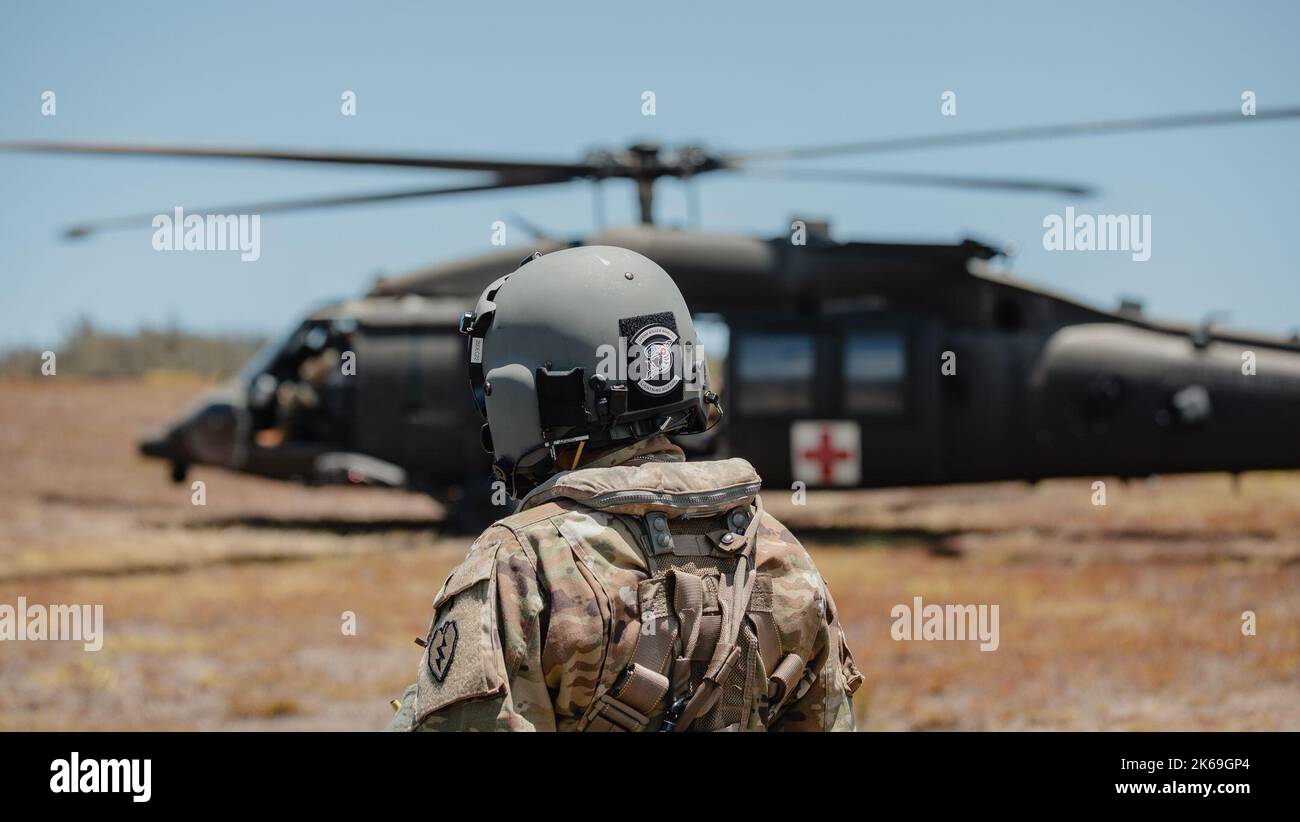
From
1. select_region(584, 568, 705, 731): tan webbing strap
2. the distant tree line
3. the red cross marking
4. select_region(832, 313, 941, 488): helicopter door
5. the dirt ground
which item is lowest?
the dirt ground

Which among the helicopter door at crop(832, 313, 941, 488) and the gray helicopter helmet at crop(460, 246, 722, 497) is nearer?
the gray helicopter helmet at crop(460, 246, 722, 497)

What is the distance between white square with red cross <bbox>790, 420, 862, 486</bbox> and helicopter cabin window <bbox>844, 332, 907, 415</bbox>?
0.30 metres

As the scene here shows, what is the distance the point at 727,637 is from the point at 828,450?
881 cm

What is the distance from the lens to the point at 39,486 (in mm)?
16906

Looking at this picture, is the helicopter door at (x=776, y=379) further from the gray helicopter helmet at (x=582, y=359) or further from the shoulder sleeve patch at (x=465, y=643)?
the shoulder sleeve patch at (x=465, y=643)

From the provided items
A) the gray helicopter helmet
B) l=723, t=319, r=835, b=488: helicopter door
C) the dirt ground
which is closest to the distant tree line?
the dirt ground

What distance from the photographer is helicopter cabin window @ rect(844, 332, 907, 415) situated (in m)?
10.4

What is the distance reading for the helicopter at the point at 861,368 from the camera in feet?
32.4

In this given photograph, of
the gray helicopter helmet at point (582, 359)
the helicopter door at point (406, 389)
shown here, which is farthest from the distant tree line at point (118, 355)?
the gray helicopter helmet at point (582, 359)

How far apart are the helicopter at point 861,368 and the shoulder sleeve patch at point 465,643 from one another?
7.63 meters

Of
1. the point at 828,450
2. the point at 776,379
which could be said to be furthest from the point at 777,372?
the point at 828,450

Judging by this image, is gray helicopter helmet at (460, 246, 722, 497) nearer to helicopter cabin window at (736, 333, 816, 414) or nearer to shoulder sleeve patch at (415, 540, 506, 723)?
shoulder sleeve patch at (415, 540, 506, 723)
